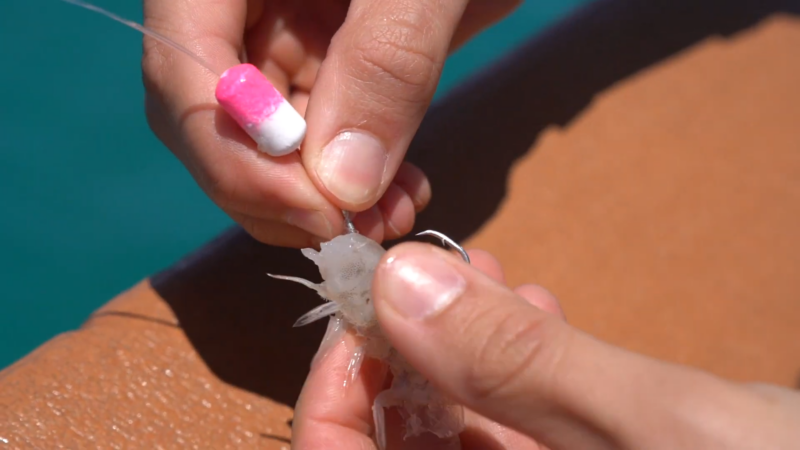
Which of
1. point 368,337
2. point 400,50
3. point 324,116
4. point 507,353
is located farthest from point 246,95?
point 507,353

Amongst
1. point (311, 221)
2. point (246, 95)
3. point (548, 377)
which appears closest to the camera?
point (548, 377)

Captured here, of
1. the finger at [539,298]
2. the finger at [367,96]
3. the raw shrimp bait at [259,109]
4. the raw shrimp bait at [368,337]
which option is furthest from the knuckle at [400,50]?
the finger at [539,298]

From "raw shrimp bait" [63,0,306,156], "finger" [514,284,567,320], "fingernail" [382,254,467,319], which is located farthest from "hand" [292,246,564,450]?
"raw shrimp bait" [63,0,306,156]

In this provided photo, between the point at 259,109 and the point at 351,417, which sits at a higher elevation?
the point at 259,109

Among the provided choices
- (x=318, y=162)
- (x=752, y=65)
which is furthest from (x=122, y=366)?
(x=752, y=65)

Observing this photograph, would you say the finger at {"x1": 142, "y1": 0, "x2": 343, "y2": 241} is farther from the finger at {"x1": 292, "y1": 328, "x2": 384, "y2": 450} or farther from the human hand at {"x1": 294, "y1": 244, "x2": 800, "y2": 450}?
the human hand at {"x1": 294, "y1": 244, "x2": 800, "y2": 450}

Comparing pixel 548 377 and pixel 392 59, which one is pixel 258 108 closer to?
Result: pixel 392 59

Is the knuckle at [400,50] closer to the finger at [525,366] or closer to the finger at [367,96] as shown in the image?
the finger at [367,96]

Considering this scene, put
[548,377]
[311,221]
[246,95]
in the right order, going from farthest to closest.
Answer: [311,221] < [246,95] < [548,377]
